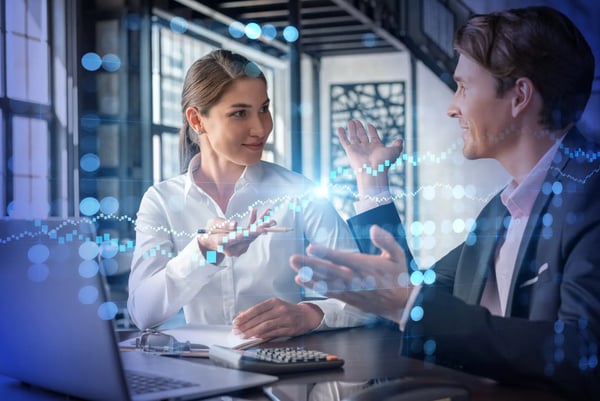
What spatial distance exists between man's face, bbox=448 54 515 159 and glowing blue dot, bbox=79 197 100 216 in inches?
47.8

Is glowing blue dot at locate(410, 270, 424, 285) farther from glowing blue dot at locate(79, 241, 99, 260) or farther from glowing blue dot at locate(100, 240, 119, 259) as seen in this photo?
glowing blue dot at locate(79, 241, 99, 260)

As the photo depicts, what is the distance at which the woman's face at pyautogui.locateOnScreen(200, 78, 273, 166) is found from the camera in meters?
1.75

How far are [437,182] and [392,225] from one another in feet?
1.16

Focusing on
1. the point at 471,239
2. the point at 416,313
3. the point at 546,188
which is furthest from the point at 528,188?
the point at 416,313

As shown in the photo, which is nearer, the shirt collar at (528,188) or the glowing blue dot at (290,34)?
the shirt collar at (528,188)

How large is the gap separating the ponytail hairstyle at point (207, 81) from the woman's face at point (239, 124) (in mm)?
19

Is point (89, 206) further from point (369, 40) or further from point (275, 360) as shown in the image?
point (275, 360)

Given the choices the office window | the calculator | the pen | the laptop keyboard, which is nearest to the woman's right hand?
the pen

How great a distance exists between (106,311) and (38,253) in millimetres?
114

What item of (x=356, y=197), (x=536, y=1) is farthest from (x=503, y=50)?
(x=356, y=197)

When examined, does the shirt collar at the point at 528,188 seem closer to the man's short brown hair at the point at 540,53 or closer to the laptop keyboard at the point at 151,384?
the man's short brown hair at the point at 540,53

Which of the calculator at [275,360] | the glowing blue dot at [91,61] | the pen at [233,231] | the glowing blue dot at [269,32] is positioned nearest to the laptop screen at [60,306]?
the calculator at [275,360]

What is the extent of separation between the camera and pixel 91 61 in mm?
2438

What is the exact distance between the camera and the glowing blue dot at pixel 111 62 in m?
2.29
